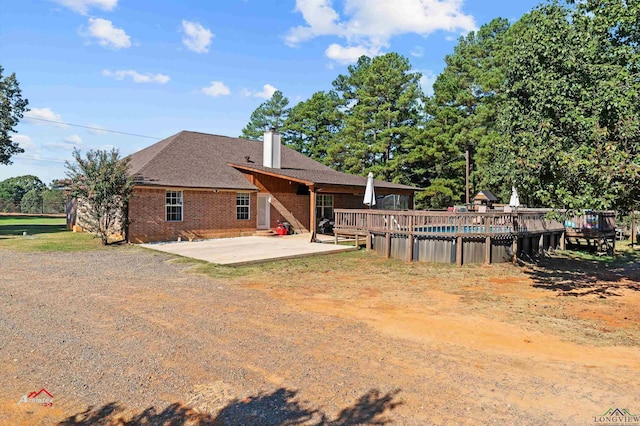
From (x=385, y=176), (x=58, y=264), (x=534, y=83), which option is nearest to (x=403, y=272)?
(x=534, y=83)

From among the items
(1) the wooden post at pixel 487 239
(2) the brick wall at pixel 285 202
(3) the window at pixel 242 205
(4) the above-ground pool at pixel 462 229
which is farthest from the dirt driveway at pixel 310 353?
(2) the brick wall at pixel 285 202

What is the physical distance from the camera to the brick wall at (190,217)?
657 inches

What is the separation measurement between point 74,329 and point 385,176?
31.4 meters

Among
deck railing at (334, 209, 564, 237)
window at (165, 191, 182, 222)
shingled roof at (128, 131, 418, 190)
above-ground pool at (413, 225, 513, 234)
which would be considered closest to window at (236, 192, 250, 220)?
shingled roof at (128, 131, 418, 190)

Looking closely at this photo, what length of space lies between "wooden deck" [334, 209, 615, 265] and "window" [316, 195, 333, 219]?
25.6 feet

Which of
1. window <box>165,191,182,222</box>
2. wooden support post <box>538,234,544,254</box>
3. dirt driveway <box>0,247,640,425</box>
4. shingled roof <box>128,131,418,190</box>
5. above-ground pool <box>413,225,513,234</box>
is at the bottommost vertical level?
dirt driveway <box>0,247,640,425</box>

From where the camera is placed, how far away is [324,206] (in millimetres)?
22297

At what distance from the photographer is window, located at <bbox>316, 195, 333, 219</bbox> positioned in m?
22.1

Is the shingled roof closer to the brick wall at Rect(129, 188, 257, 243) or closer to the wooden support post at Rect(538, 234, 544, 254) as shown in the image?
the brick wall at Rect(129, 188, 257, 243)

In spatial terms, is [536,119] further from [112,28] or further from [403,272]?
[112,28]

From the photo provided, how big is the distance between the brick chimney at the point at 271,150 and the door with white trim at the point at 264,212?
2222mm

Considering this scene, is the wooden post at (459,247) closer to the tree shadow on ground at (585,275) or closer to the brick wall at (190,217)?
the tree shadow on ground at (585,275)

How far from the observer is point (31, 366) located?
4.37 meters

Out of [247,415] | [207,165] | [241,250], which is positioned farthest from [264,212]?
[247,415]
